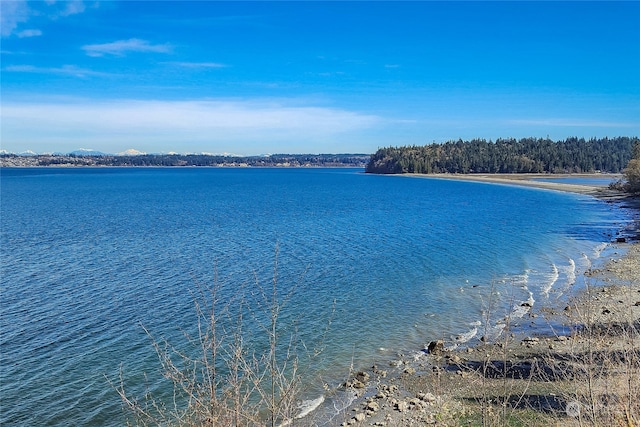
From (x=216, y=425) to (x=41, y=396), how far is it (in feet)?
39.0

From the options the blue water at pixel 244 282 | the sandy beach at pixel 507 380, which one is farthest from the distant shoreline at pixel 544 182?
the sandy beach at pixel 507 380

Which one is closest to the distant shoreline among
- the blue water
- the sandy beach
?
the blue water

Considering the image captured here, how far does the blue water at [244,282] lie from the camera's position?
1727cm

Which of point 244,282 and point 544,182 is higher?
point 544,182

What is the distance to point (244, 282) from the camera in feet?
90.6

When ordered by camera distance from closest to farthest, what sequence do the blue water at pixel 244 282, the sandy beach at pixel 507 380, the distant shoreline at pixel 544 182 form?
the sandy beach at pixel 507 380, the blue water at pixel 244 282, the distant shoreline at pixel 544 182

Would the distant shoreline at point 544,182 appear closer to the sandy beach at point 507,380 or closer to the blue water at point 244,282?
the blue water at point 244,282

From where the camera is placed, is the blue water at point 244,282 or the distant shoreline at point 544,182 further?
the distant shoreline at point 544,182

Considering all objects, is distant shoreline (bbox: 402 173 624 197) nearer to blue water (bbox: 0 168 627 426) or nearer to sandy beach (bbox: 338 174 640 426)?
blue water (bbox: 0 168 627 426)

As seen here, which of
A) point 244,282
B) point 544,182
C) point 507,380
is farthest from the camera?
point 544,182

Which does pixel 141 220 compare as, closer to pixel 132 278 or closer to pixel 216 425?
pixel 132 278

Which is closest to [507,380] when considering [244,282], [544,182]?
[244,282]

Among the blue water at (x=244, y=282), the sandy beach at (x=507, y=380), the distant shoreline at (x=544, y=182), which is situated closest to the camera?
the sandy beach at (x=507, y=380)

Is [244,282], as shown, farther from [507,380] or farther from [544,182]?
[544,182]
